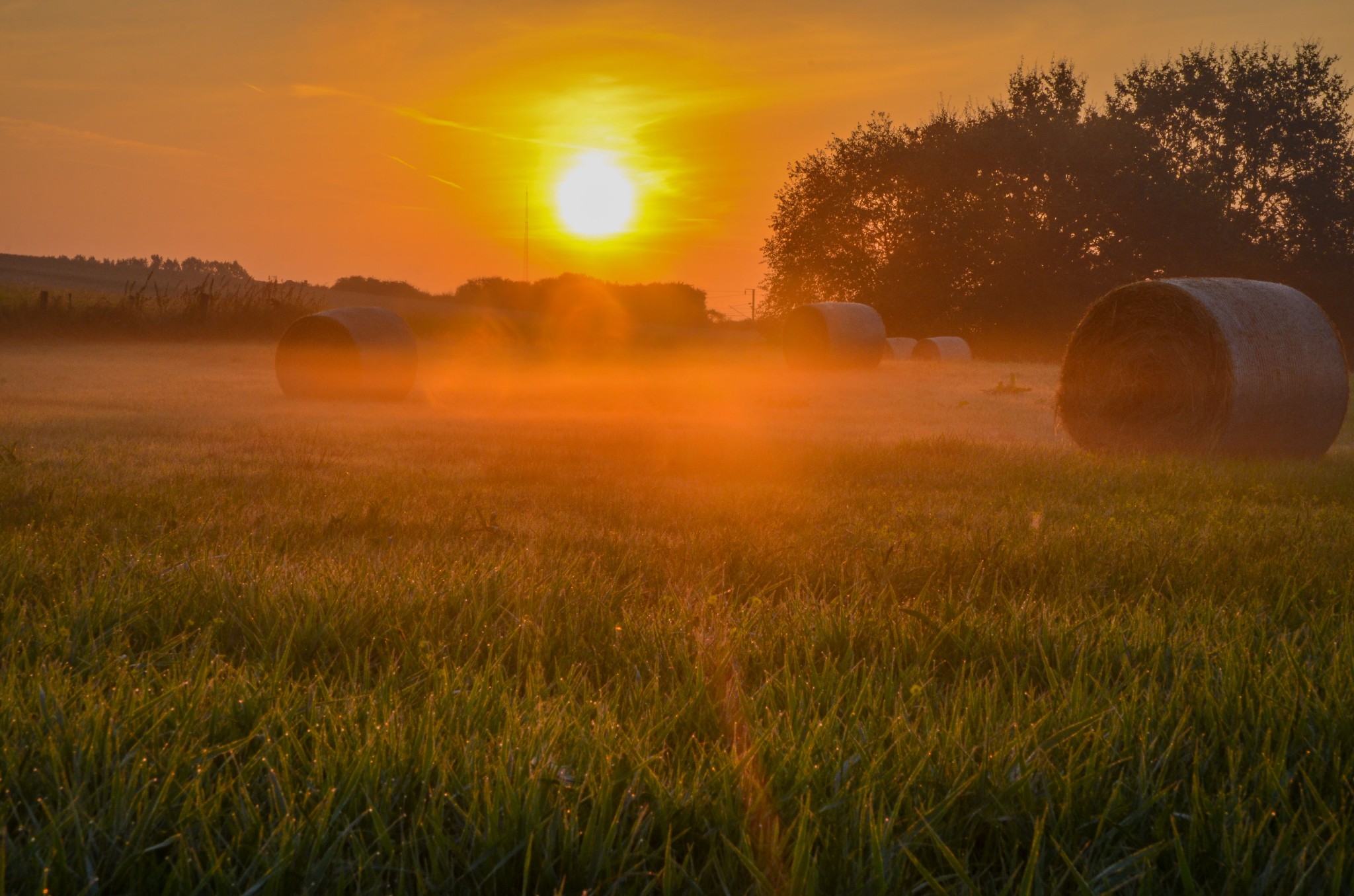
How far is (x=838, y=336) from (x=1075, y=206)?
59.4 feet

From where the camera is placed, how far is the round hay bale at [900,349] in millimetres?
A: 35219

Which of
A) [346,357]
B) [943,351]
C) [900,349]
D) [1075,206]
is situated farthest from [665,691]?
[1075,206]

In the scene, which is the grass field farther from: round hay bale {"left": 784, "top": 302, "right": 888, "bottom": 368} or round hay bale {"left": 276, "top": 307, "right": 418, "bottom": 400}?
round hay bale {"left": 784, "top": 302, "right": 888, "bottom": 368}

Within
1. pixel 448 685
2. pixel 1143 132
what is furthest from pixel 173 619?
pixel 1143 132

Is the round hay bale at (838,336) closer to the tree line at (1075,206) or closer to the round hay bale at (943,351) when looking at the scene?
the round hay bale at (943,351)

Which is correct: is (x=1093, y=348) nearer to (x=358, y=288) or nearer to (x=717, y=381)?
(x=717, y=381)

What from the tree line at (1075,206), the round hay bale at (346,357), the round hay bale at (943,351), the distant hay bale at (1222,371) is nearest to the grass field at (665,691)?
the distant hay bale at (1222,371)

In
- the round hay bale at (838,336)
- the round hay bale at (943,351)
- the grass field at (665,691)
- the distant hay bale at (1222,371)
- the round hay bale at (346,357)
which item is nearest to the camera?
the grass field at (665,691)

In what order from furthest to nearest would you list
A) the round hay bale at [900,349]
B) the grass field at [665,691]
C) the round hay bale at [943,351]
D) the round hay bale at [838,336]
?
the round hay bale at [900,349]
the round hay bale at [943,351]
the round hay bale at [838,336]
the grass field at [665,691]

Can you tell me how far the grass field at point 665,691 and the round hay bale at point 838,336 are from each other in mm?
21909

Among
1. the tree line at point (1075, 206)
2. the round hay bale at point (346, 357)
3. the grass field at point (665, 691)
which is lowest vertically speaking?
the grass field at point (665, 691)

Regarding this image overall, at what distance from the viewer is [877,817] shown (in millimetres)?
1747

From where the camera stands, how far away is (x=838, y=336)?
27828 millimetres

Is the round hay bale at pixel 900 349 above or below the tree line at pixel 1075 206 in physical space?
below
